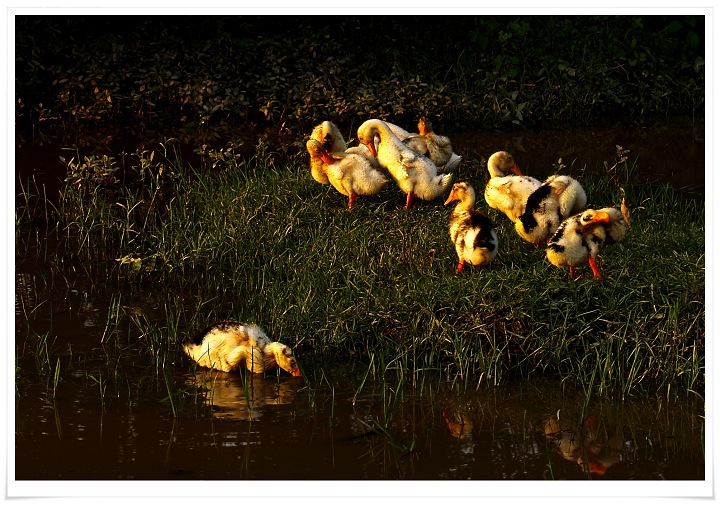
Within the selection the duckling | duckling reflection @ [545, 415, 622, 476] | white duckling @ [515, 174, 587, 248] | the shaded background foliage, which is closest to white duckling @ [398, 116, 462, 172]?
the duckling

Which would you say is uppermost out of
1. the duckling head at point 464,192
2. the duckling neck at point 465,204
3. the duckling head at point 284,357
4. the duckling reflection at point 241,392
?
the duckling head at point 464,192

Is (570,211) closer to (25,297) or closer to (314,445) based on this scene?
(314,445)

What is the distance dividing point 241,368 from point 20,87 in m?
7.17

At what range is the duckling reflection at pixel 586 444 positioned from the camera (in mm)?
5176

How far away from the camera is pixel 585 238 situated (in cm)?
648

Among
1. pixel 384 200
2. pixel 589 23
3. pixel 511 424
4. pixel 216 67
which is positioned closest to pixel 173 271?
pixel 384 200

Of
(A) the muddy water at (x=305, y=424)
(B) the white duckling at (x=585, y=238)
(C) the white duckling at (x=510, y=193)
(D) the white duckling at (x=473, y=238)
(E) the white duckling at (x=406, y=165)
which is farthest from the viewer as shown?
(E) the white duckling at (x=406, y=165)

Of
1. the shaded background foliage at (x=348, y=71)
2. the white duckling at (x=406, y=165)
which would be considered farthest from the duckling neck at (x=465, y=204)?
A: the shaded background foliage at (x=348, y=71)

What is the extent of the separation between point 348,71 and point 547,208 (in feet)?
19.2

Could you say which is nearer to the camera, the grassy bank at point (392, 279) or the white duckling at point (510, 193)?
the grassy bank at point (392, 279)

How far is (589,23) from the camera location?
1314 centimetres

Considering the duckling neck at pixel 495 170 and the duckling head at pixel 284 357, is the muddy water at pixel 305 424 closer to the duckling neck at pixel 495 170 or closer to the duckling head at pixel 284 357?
the duckling head at pixel 284 357

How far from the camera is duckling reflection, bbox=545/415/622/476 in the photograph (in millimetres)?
5176

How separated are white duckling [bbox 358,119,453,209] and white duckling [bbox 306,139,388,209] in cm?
9
